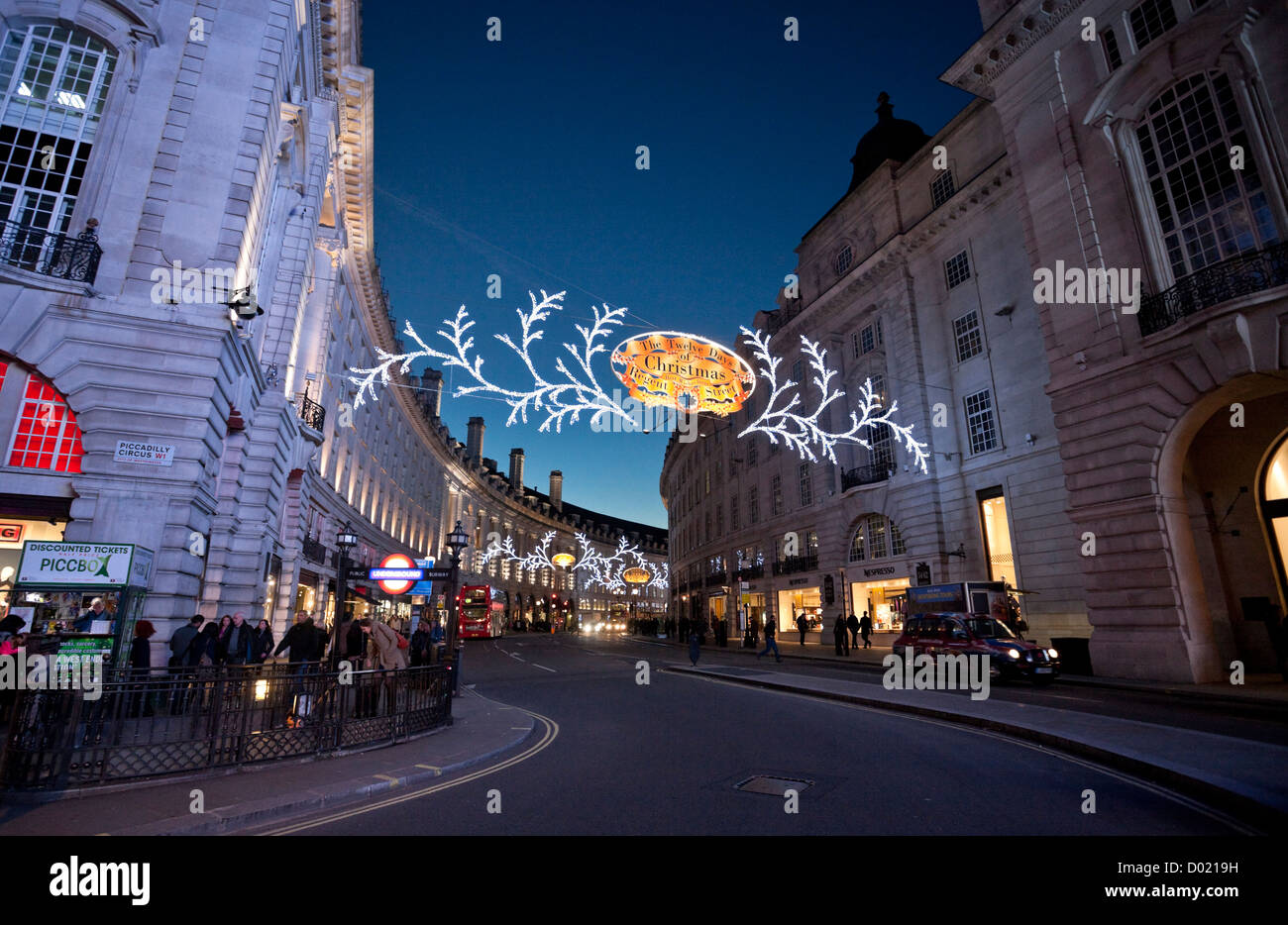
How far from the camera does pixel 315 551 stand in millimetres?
28453

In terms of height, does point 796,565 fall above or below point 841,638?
above

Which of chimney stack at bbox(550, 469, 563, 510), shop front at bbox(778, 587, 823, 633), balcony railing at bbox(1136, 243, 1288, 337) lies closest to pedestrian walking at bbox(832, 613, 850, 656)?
shop front at bbox(778, 587, 823, 633)

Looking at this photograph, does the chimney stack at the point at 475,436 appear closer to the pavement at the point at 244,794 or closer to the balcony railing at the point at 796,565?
the balcony railing at the point at 796,565

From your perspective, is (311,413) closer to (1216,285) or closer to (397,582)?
(397,582)

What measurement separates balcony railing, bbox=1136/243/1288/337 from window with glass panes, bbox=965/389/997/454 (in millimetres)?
8282

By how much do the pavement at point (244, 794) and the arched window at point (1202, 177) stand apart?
67.5 ft

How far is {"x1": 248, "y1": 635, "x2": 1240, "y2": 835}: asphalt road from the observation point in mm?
4950

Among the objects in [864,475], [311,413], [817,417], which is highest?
[817,417]

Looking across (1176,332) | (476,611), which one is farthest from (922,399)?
(476,611)

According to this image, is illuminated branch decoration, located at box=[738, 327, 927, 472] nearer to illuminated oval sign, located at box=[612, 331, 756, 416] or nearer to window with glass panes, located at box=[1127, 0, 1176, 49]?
illuminated oval sign, located at box=[612, 331, 756, 416]

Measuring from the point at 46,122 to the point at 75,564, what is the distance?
11054 mm
